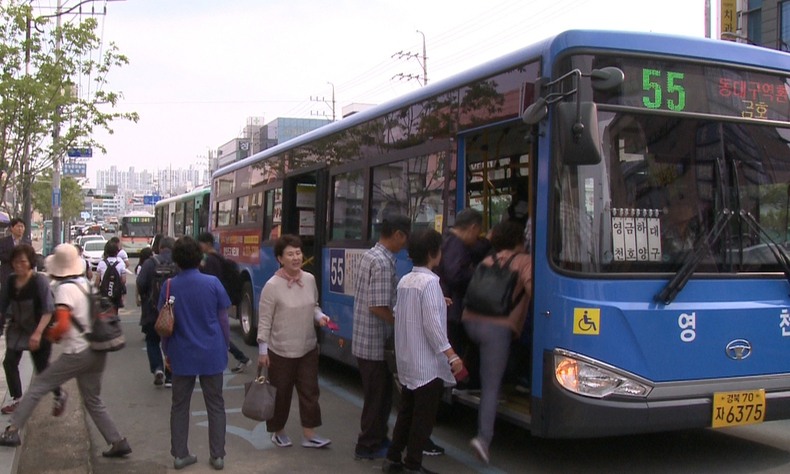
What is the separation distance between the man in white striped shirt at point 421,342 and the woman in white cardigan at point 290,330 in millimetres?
1072

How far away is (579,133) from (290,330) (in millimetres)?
2786

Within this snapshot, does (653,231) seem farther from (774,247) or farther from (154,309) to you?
(154,309)

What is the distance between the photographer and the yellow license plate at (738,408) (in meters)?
5.28

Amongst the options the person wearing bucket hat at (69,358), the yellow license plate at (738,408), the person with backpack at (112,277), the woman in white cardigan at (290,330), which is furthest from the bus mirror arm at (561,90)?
the person with backpack at (112,277)

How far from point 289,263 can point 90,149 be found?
58.4ft

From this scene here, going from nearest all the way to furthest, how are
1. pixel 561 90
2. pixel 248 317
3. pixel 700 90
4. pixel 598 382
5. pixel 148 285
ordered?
pixel 598 382, pixel 561 90, pixel 700 90, pixel 148 285, pixel 248 317

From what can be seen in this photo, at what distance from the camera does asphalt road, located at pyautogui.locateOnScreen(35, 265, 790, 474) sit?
607cm

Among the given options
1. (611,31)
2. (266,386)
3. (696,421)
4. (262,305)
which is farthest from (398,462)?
(611,31)

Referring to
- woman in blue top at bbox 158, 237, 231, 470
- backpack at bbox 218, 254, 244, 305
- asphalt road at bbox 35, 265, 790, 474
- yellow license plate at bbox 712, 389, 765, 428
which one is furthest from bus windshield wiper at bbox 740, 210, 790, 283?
backpack at bbox 218, 254, 244, 305

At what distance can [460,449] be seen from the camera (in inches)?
260

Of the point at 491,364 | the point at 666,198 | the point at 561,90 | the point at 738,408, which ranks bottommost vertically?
the point at 738,408

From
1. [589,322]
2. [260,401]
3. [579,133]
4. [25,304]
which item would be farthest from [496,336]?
[25,304]

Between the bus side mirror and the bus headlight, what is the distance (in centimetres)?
130

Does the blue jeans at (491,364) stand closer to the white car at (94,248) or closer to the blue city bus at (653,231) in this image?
the blue city bus at (653,231)
